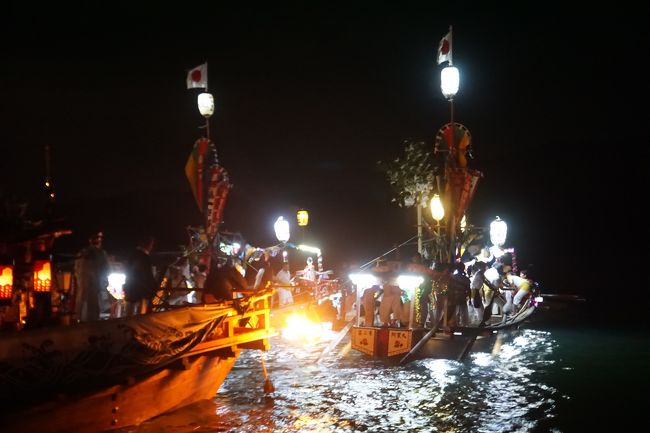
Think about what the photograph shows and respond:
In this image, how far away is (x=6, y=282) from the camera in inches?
647

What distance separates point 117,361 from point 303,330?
1200cm

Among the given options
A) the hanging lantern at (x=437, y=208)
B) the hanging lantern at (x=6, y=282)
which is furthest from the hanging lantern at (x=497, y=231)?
the hanging lantern at (x=6, y=282)

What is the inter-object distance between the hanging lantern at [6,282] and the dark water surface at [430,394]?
21.9 ft

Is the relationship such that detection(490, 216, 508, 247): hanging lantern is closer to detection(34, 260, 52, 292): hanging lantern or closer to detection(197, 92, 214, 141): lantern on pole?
detection(197, 92, 214, 141): lantern on pole

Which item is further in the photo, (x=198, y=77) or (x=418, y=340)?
(x=198, y=77)

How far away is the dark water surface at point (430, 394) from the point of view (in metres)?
10.9

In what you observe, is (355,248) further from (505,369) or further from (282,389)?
(282,389)

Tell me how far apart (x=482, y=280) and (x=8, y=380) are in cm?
1601

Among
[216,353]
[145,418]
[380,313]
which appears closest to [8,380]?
[145,418]

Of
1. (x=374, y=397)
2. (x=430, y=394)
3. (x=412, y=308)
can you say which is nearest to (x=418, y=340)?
(x=412, y=308)

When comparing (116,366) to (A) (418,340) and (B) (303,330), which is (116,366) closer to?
(A) (418,340)

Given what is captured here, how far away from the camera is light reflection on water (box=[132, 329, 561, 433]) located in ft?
35.3

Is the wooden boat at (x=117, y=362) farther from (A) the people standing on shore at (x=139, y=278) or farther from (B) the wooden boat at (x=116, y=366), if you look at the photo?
(A) the people standing on shore at (x=139, y=278)

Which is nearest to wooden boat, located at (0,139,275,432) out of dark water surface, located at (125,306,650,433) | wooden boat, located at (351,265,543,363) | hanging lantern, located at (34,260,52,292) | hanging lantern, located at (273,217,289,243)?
dark water surface, located at (125,306,650,433)
